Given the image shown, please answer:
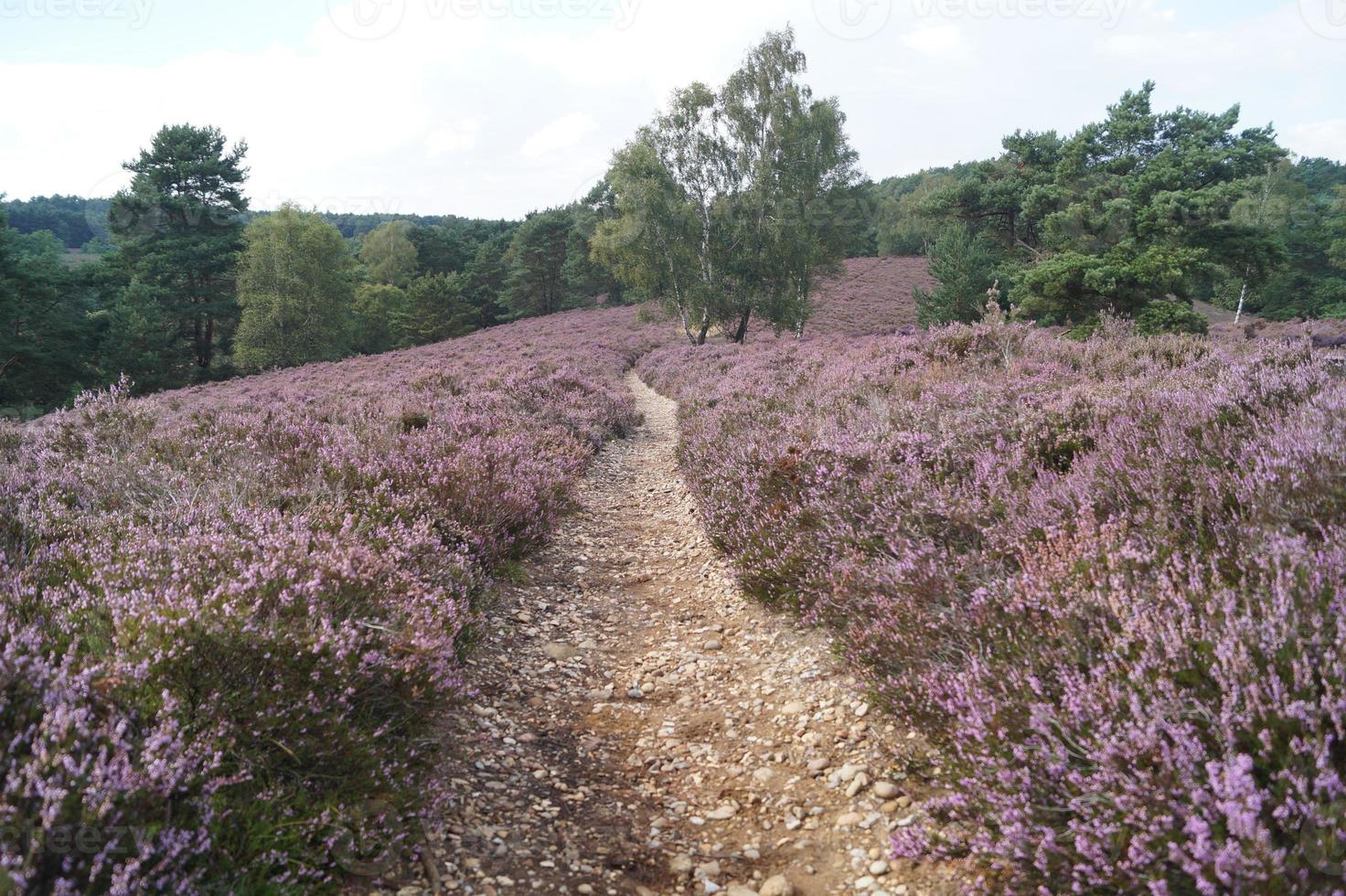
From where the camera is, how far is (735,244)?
1105 inches

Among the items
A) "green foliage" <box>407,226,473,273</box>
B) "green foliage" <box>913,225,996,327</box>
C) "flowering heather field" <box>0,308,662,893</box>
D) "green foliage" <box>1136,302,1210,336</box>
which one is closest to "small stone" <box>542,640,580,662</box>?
"flowering heather field" <box>0,308,662,893</box>

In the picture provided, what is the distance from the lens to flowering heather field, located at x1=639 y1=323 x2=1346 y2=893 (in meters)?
1.67

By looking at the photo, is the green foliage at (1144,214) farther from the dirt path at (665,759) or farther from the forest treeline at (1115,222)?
the dirt path at (665,759)

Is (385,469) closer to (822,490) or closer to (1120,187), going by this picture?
(822,490)

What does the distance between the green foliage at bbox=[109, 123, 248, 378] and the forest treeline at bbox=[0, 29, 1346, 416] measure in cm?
10

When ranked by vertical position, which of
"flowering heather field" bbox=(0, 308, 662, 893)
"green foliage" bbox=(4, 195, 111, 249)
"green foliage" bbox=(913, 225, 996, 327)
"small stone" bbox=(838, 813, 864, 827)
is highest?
"green foliage" bbox=(4, 195, 111, 249)

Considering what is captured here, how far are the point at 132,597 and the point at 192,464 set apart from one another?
3.28 m

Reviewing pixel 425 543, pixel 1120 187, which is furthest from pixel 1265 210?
pixel 425 543

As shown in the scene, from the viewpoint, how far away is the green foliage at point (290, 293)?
1406 inches

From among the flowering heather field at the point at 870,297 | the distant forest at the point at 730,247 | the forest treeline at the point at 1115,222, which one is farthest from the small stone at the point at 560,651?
the flowering heather field at the point at 870,297

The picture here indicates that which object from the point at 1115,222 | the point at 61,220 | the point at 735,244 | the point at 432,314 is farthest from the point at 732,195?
the point at 61,220

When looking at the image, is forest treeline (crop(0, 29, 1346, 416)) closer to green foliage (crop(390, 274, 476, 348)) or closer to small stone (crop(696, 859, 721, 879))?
green foliage (crop(390, 274, 476, 348))

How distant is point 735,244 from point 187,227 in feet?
103

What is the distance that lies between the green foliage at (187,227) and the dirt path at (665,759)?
38.7 metres
